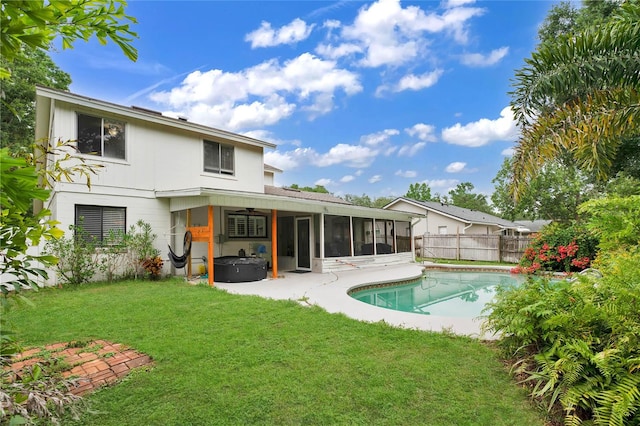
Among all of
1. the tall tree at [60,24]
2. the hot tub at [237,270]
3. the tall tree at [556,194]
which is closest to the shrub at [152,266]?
the hot tub at [237,270]

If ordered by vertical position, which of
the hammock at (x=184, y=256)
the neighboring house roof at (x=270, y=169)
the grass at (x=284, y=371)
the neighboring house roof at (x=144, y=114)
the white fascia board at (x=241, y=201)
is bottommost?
the grass at (x=284, y=371)

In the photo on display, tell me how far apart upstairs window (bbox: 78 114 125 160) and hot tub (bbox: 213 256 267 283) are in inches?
181

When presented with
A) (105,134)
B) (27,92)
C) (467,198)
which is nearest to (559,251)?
(105,134)

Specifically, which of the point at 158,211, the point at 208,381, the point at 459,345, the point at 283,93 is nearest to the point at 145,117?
the point at 158,211

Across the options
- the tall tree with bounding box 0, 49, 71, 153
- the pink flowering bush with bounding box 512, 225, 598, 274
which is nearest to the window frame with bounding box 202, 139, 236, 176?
the tall tree with bounding box 0, 49, 71, 153

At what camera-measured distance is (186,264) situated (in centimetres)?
1088

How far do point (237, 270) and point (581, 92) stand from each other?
9108mm

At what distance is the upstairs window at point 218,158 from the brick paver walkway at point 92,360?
906 cm

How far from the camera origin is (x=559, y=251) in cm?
1213

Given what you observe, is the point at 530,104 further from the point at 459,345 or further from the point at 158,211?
the point at 158,211

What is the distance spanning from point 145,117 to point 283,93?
26.7 ft

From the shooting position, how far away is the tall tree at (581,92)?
4.84 m

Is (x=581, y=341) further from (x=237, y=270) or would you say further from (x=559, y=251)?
(x=559, y=251)

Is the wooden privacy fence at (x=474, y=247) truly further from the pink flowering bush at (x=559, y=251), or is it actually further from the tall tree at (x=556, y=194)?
the tall tree at (x=556, y=194)
